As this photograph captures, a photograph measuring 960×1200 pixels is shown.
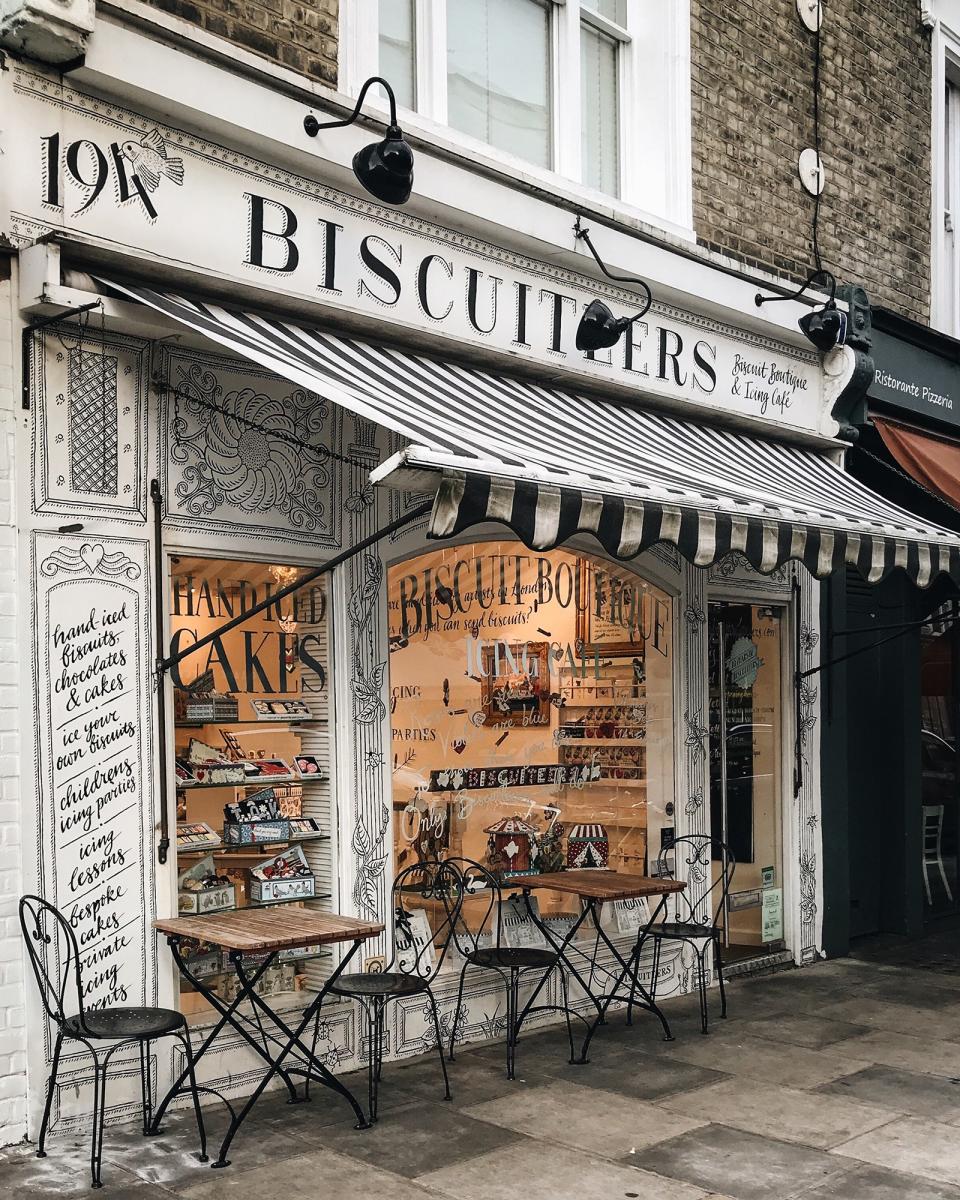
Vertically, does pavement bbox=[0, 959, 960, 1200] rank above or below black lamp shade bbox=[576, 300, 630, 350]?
below

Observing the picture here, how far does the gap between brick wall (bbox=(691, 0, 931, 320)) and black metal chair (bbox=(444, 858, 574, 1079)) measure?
4364 mm

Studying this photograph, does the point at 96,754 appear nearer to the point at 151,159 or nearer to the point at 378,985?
the point at 378,985

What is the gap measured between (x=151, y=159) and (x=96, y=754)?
241cm

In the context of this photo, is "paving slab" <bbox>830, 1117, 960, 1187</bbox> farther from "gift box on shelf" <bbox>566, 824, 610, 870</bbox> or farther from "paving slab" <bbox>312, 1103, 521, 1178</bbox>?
"gift box on shelf" <bbox>566, 824, 610, 870</bbox>

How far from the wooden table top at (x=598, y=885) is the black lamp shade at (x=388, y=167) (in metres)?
3.52

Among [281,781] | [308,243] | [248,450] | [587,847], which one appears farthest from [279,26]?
[587,847]

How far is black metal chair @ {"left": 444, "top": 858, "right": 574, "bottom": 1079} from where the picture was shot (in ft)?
21.1

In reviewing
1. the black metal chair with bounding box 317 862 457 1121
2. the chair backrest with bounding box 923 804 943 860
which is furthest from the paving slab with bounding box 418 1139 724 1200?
the chair backrest with bounding box 923 804 943 860

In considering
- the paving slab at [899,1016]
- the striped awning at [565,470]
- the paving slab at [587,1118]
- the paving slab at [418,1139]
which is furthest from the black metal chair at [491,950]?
the striped awning at [565,470]

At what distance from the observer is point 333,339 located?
6105 millimetres

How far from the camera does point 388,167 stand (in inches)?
236

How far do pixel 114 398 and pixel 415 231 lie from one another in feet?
6.14

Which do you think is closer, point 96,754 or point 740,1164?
point 740,1164

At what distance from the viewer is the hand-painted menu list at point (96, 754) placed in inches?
206
